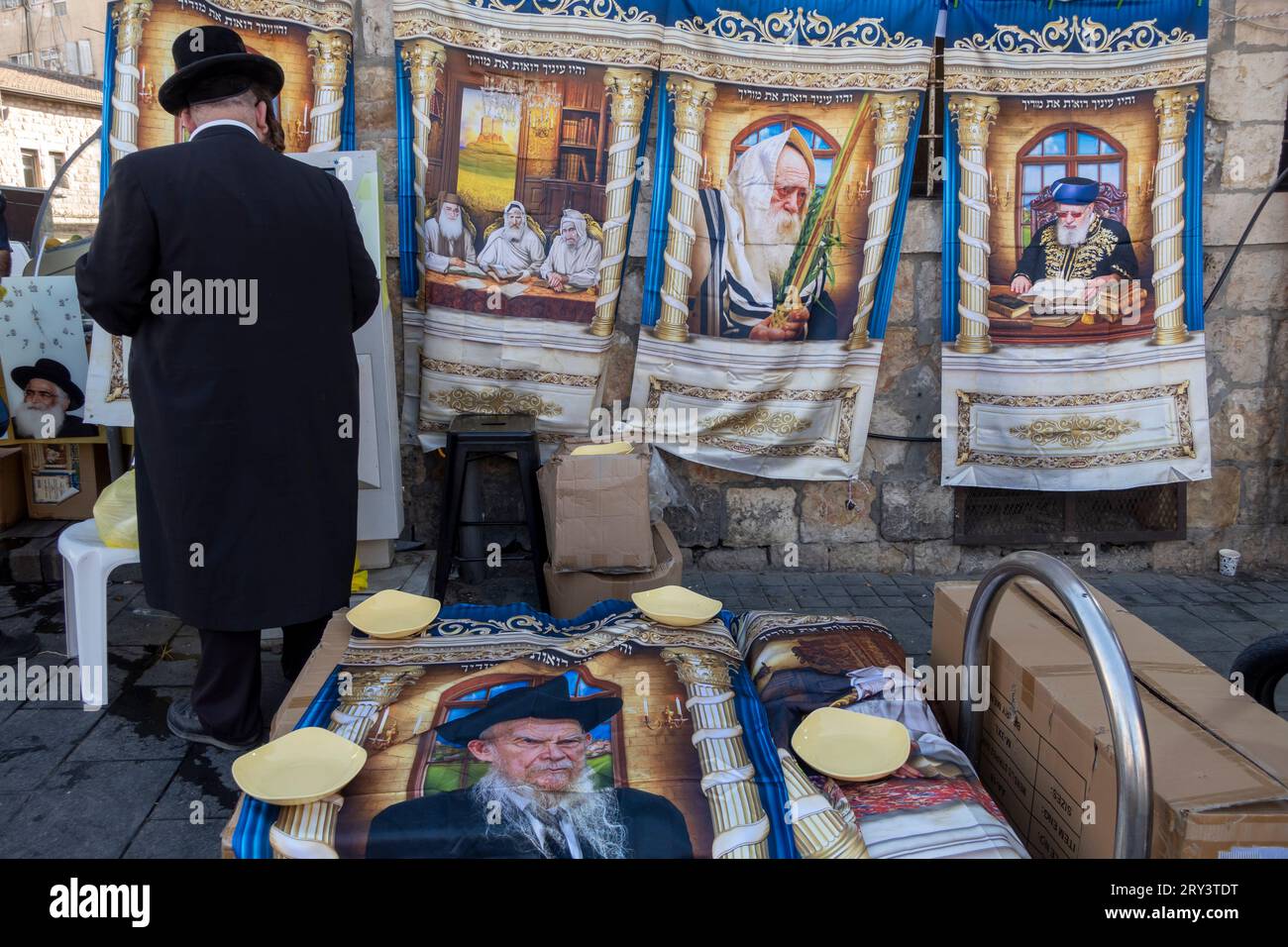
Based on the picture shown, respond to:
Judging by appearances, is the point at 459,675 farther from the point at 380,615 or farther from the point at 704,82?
the point at 704,82

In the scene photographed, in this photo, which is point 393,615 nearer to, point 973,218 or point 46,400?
point 46,400

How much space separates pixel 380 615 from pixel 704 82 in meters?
3.11

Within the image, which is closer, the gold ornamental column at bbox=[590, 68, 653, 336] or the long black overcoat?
the long black overcoat

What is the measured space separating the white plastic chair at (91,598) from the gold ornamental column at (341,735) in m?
1.49

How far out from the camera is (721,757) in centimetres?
176

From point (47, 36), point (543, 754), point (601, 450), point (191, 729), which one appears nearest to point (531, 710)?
point (543, 754)

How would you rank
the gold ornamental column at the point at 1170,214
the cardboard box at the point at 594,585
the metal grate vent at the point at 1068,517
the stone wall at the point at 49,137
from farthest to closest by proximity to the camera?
the stone wall at the point at 49,137
the metal grate vent at the point at 1068,517
the gold ornamental column at the point at 1170,214
the cardboard box at the point at 594,585

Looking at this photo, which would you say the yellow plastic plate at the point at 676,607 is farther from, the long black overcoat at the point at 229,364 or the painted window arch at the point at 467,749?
the long black overcoat at the point at 229,364

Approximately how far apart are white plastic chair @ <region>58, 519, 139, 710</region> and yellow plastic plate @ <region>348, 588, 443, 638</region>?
1.16m

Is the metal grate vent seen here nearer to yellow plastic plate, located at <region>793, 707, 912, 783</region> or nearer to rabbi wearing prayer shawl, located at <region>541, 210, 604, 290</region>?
rabbi wearing prayer shawl, located at <region>541, 210, 604, 290</region>

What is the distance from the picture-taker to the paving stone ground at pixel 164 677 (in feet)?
8.23

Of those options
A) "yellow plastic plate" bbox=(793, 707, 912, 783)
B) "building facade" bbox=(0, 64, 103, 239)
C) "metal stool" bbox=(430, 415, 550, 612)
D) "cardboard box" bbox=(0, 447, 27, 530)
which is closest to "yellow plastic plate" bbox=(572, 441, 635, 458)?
"metal stool" bbox=(430, 415, 550, 612)

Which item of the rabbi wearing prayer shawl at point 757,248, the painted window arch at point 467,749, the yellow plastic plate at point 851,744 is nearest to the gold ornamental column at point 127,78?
the rabbi wearing prayer shawl at point 757,248

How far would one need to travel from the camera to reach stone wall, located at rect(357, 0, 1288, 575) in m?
4.57
